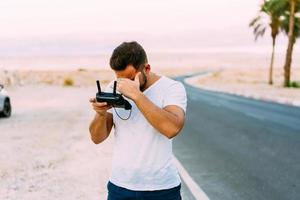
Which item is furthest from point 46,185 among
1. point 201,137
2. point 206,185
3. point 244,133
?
point 244,133

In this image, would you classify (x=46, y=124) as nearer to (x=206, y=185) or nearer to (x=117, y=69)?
(x=206, y=185)

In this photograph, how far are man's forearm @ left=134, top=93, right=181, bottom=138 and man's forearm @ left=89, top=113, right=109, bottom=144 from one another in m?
0.34

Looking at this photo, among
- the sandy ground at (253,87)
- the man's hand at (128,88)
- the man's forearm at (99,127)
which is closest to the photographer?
the man's hand at (128,88)

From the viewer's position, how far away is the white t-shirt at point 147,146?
10.6 ft

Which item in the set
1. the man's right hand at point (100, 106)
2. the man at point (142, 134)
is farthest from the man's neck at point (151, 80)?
the man's right hand at point (100, 106)

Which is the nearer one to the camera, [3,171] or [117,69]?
[117,69]

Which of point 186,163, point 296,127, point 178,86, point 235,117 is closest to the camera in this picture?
point 178,86

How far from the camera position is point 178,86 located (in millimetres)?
3273

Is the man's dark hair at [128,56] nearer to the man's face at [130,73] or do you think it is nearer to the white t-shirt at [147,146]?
the man's face at [130,73]

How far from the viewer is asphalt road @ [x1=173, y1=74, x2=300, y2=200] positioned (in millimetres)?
8117

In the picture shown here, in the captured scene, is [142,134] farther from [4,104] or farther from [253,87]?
[253,87]

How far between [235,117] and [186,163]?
10724 mm

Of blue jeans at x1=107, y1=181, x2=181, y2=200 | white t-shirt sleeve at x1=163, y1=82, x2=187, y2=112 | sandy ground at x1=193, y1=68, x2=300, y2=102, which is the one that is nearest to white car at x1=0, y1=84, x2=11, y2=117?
sandy ground at x1=193, y1=68, x2=300, y2=102

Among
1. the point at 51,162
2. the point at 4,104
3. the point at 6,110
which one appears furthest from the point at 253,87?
the point at 51,162
